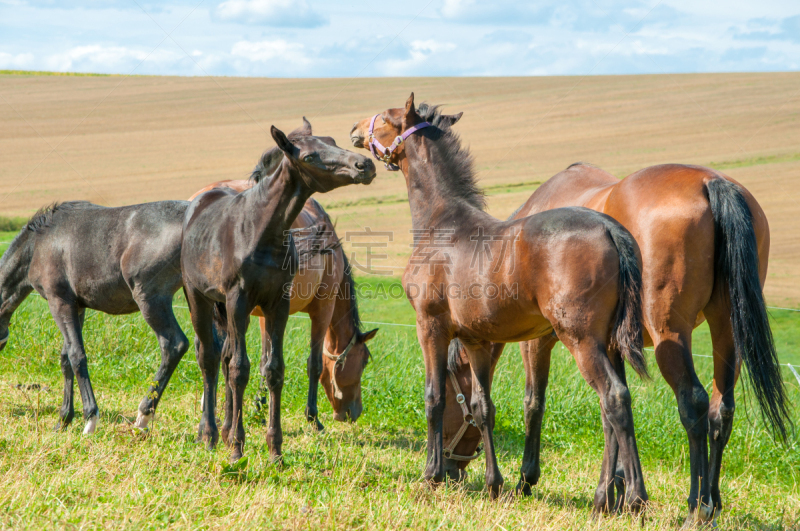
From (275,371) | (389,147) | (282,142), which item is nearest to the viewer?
(282,142)

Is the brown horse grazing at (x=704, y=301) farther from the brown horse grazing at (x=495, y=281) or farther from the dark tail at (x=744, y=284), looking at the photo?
the brown horse grazing at (x=495, y=281)

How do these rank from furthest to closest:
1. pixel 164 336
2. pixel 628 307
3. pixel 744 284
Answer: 1. pixel 164 336
2. pixel 744 284
3. pixel 628 307

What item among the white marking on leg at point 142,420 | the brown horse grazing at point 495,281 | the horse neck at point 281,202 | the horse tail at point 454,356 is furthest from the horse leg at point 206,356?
the horse tail at point 454,356

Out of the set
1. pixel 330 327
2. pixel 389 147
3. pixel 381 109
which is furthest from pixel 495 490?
pixel 381 109

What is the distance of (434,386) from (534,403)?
32.3 inches

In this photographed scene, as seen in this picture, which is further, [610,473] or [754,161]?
[754,161]

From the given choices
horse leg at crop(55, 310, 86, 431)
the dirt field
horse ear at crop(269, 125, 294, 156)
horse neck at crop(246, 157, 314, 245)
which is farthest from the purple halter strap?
the dirt field

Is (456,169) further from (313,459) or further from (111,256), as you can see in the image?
(111,256)

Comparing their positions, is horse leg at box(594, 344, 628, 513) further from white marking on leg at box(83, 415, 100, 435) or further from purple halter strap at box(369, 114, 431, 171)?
white marking on leg at box(83, 415, 100, 435)

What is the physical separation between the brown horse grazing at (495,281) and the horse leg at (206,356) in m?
1.59

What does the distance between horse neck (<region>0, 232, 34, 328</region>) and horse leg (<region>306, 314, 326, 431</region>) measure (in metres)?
2.58

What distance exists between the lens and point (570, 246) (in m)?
3.28

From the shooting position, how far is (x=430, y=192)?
4.39m

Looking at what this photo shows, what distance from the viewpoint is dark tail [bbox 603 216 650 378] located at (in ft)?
10.6
